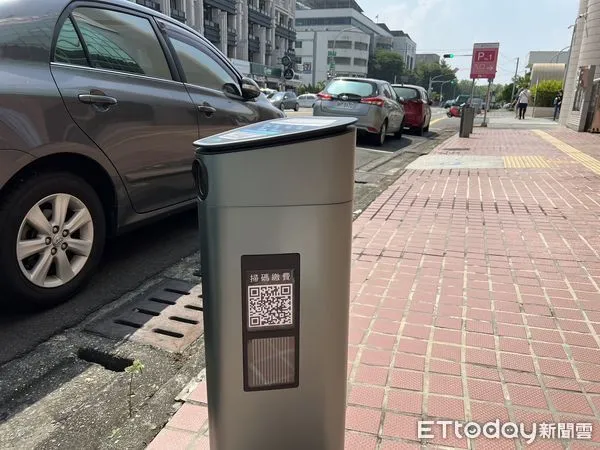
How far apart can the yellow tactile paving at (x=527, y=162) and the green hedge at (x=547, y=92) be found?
23521 mm

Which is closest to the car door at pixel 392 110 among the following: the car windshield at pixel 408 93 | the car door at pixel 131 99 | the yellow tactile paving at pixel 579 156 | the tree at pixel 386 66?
the car windshield at pixel 408 93

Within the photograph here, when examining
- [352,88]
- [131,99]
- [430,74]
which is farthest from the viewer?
[430,74]

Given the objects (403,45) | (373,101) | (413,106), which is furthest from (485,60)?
(403,45)

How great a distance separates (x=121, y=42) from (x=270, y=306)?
2851 mm

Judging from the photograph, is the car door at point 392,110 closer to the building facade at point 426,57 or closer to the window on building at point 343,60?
the window on building at point 343,60

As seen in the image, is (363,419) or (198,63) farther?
(198,63)

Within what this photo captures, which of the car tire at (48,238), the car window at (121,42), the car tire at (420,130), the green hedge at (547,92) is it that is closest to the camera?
the car tire at (48,238)

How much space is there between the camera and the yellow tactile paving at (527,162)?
28.9 feet

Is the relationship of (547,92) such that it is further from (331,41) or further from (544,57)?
(331,41)

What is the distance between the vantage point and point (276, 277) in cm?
136

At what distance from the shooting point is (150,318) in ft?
9.61

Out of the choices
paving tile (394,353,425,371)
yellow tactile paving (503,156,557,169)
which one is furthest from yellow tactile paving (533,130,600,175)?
paving tile (394,353,425,371)

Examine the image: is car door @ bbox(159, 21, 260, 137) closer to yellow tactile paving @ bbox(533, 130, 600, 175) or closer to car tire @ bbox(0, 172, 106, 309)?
car tire @ bbox(0, 172, 106, 309)

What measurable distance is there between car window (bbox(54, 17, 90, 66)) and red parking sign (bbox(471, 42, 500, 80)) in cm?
1809
